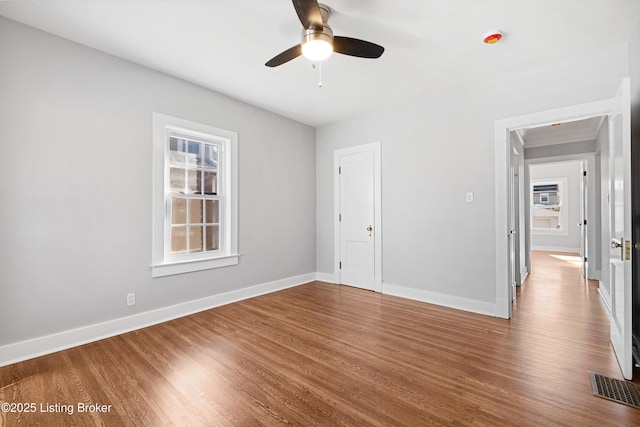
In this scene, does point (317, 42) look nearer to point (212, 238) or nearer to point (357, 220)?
point (212, 238)

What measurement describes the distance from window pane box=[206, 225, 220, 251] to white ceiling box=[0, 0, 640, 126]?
1840 millimetres

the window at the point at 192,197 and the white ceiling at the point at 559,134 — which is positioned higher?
the white ceiling at the point at 559,134

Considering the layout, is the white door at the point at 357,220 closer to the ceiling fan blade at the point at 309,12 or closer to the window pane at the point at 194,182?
the window pane at the point at 194,182

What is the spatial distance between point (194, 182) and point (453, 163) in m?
3.34

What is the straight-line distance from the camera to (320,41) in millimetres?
2062

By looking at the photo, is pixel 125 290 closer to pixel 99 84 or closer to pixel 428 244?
pixel 99 84

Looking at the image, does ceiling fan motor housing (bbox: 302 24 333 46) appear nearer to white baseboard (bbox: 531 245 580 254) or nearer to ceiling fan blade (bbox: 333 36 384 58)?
ceiling fan blade (bbox: 333 36 384 58)

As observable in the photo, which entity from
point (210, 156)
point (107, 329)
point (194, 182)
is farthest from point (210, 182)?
point (107, 329)

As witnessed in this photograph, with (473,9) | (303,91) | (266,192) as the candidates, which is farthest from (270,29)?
(266,192)

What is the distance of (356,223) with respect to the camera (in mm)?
4699

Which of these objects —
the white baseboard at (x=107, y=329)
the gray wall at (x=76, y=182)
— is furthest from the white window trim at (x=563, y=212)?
the gray wall at (x=76, y=182)

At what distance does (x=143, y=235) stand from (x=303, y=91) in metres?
2.56

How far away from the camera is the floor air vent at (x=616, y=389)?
1.82 m

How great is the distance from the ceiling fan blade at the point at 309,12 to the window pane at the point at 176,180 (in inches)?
92.0
